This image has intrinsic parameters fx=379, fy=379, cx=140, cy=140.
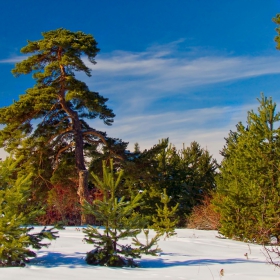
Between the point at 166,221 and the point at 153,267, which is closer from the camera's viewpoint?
the point at 153,267

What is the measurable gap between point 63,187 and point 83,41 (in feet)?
24.3

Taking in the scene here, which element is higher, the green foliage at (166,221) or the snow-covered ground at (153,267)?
the green foliage at (166,221)

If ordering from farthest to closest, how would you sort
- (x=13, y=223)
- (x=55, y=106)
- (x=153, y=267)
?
1. (x=55, y=106)
2. (x=153, y=267)
3. (x=13, y=223)

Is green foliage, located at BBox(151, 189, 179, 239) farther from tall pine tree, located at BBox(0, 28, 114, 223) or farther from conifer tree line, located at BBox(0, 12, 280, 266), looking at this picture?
tall pine tree, located at BBox(0, 28, 114, 223)

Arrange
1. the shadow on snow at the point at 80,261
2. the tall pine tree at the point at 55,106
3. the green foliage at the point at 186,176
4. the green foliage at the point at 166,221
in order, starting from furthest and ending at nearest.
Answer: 1. the green foliage at the point at 186,176
2. the tall pine tree at the point at 55,106
3. the green foliage at the point at 166,221
4. the shadow on snow at the point at 80,261

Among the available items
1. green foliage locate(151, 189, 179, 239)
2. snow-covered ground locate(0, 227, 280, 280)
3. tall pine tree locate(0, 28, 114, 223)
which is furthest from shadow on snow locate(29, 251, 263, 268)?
tall pine tree locate(0, 28, 114, 223)

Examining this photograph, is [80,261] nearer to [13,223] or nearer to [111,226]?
[111,226]

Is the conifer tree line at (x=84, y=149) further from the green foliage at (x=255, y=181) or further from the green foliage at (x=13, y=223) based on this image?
the green foliage at (x=13, y=223)

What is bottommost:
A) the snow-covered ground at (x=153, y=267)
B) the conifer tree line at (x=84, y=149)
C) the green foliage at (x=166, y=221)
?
the snow-covered ground at (x=153, y=267)

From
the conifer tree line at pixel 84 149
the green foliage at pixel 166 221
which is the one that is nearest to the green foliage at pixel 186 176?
the conifer tree line at pixel 84 149

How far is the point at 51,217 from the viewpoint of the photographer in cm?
3011

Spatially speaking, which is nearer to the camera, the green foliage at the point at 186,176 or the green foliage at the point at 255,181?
the green foliage at the point at 255,181

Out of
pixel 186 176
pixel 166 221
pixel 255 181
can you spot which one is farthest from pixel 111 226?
pixel 186 176

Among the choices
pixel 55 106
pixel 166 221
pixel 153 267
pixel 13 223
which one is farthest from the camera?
pixel 55 106
